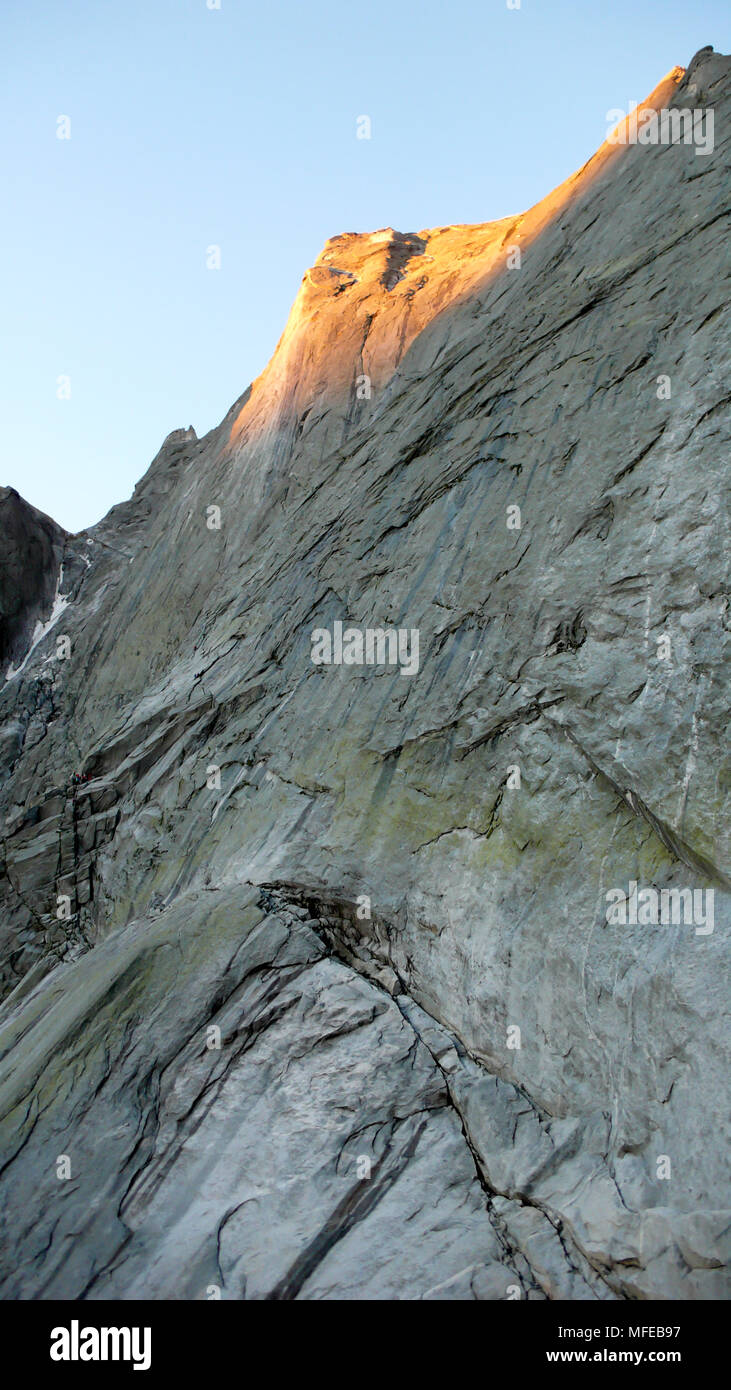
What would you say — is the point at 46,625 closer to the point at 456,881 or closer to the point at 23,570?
the point at 23,570

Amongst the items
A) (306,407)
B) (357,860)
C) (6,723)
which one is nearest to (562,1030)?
(357,860)

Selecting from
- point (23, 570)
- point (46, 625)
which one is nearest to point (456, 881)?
point (46, 625)

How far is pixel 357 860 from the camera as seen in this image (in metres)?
11.5

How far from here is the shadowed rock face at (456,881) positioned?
8086 mm

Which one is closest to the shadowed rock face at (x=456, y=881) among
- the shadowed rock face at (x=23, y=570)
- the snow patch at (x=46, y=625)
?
A: the snow patch at (x=46, y=625)

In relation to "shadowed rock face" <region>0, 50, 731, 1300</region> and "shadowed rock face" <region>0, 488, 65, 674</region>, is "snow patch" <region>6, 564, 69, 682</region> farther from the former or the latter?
"shadowed rock face" <region>0, 50, 731, 1300</region>

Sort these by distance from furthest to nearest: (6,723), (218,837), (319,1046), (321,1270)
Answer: (6,723)
(218,837)
(319,1046)
(321,1270)

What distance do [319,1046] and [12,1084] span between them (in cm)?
391

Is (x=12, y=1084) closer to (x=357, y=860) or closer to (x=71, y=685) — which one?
(x=357, y=860)

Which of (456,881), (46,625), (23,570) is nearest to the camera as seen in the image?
(456,881)

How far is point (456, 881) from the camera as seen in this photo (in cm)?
1045

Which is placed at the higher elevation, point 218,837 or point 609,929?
point 218,837

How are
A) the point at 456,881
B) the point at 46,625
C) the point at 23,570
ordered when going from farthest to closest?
the point at 23,570
the point at 46,625
the point at 456,881

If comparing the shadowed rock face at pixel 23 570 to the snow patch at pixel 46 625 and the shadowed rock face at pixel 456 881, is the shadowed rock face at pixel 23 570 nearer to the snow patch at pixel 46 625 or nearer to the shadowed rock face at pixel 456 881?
the snow patch at pixel 46 625
